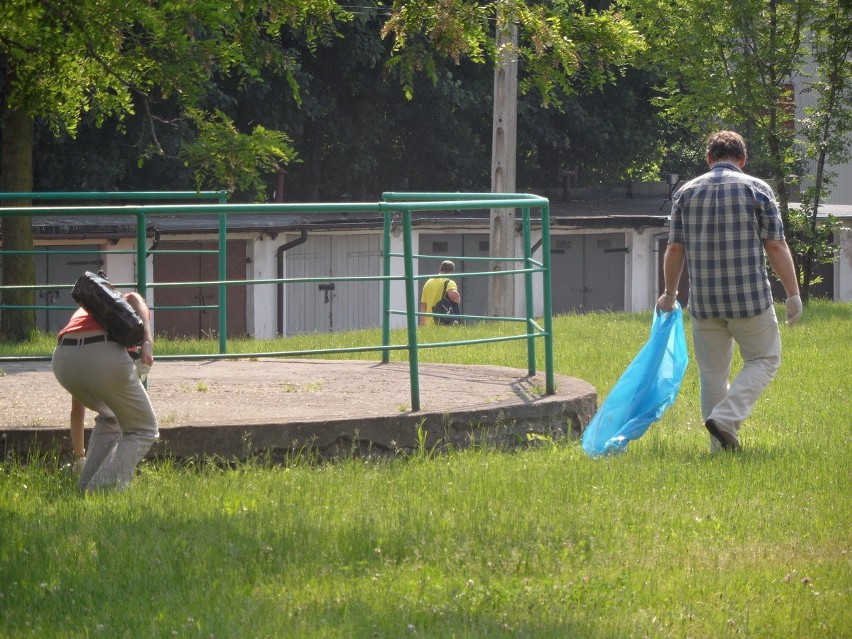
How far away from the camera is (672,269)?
7.41m

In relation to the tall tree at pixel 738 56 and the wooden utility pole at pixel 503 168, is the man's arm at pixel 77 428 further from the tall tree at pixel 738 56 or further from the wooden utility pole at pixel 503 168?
the tall tree at pixel 738 56

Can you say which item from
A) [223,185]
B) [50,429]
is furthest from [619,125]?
[50,429]

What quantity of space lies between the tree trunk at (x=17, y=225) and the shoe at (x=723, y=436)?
32.9 ft

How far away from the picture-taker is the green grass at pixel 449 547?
443 centimetres

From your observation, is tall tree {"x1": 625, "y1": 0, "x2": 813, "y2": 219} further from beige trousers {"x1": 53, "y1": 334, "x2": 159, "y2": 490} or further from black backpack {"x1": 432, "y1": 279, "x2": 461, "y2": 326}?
beige trousers {"x1": 53, "y1": 334, "x2": 159, "y2": 490}

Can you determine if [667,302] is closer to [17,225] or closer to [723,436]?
[723,436]

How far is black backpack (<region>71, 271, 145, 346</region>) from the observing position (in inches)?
237

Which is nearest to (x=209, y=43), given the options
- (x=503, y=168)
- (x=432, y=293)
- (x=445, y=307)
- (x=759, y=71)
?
(x=432, y=293)

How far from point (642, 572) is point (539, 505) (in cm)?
106

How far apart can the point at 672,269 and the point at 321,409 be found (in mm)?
2167

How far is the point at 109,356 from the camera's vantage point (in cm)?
608

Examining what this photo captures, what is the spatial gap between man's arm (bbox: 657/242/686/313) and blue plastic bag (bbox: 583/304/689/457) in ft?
0.67

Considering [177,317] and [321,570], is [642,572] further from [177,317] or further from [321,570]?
[177,317]

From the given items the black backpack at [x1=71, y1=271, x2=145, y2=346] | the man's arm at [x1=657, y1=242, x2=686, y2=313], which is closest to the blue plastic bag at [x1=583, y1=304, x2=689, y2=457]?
the man's arm at [x1=657, y1=242, x2=686, y2=313]
